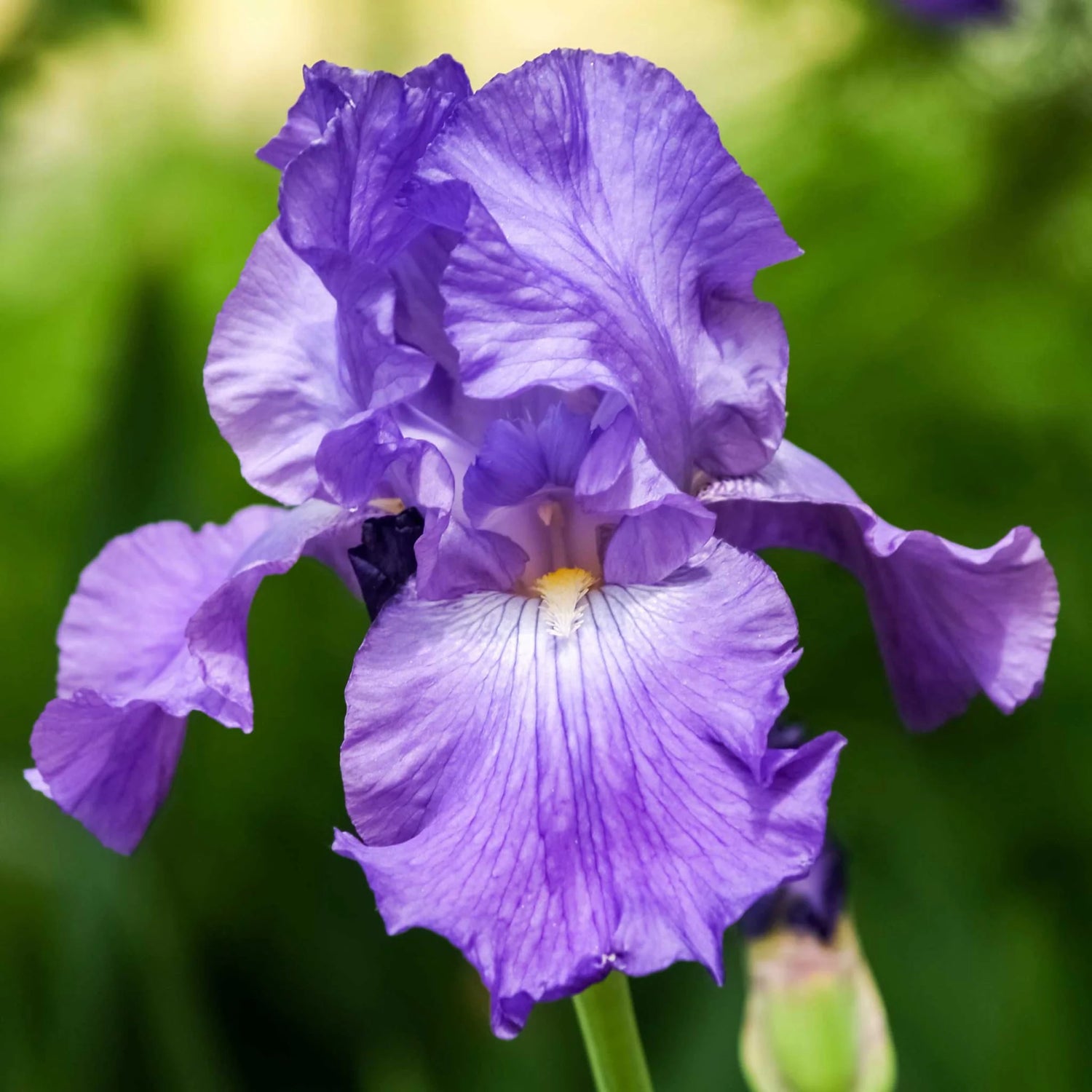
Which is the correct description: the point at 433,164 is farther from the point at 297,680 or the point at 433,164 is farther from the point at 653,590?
the point at 297,680

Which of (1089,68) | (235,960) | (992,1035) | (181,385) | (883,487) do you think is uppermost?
(1089,68)

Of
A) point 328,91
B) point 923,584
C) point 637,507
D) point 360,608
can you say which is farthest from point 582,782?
point 360,608

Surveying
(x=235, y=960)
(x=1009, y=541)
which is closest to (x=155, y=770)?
(x=1009, y=541)

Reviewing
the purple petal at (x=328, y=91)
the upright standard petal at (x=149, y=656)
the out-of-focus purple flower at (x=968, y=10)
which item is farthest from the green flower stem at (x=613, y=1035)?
the out-of-focus purple flower at (x=968, y=10)

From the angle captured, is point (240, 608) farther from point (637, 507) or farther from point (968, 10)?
point (968, 10)

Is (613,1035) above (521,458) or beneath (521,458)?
beneath
